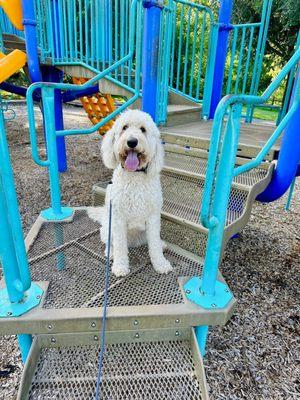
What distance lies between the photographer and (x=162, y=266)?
2.08m

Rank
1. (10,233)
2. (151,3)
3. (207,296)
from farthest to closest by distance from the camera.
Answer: (151,3), (207,296), (10,233)

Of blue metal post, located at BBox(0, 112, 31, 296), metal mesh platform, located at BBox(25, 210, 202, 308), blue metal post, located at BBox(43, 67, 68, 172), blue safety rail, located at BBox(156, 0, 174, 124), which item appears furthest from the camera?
blue metal post, located at BBox(43, 67, 68, 172)

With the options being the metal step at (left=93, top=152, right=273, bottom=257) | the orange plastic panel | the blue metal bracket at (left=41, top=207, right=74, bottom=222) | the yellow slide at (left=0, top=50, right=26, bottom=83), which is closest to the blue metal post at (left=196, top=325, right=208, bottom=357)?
the metal step at (left=93, top=152, right=273, bottom=257)

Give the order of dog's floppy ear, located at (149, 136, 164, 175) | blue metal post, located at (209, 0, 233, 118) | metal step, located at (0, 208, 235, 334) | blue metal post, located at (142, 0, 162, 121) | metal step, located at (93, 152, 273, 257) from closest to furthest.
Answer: metal step, located at (0, 208, 235, 334), dog's floppy ear, located at (149, 136, 164, 175), metal step, located at (93, 152, 273, 257), blue metal post, located at (142, 0, 162, 121), blue metal post, located at (209, 0, 233, 118)

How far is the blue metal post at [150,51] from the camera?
253 cm

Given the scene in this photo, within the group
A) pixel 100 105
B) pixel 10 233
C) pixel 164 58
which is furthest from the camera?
pixel 100 105

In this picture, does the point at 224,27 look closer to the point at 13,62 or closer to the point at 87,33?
the point at 87,33

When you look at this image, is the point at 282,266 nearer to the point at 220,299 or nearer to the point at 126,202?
the point at 220,299

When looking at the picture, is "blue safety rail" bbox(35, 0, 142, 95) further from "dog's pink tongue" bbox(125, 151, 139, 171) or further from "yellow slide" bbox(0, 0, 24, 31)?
"dog's pink tongue" bbox(125, 151, 139, 171)

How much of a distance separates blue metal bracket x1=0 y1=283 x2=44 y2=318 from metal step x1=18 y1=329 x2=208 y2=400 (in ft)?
0.62

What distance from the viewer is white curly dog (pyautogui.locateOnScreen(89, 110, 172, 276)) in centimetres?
197

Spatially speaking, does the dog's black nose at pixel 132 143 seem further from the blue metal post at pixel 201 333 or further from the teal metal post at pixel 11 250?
the blue metal post at pixel 201 333

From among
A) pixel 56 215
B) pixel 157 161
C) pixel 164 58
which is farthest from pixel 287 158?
pixel 56 215

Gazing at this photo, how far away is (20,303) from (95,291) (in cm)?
43
